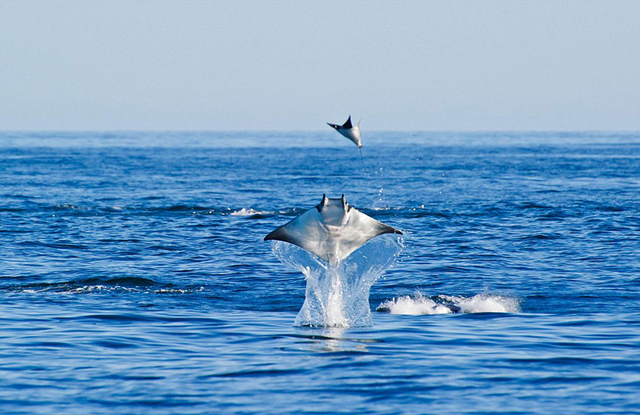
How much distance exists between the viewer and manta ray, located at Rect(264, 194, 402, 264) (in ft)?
51.3

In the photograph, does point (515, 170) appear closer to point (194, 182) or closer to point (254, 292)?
point (194, 182)

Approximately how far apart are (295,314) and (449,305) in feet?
11.9

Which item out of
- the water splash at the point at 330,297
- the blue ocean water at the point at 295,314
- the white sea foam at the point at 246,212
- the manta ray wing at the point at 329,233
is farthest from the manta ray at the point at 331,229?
the white sea foam at the point at 246,212

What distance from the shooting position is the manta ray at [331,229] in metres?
15.6

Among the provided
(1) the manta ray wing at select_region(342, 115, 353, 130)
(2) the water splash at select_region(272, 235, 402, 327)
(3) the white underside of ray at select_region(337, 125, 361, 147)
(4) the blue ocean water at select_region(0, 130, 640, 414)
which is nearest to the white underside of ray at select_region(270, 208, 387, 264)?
(2) the water splash at select_region(272, 235, 402, 327)

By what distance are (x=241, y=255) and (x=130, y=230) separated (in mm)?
7386

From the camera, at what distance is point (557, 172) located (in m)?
69.8

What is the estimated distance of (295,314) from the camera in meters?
19.8

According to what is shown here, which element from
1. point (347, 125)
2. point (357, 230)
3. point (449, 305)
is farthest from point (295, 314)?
point (347, 125)

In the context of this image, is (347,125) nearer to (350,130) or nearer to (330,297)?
(350,130)

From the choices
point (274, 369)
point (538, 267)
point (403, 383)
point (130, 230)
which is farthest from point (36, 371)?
point (130, 230)

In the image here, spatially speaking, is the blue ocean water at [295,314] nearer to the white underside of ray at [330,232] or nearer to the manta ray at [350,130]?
the white underside of ray at [330,232]

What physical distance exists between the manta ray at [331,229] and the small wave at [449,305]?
4459mm

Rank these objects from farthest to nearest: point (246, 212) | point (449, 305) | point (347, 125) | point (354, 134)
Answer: point (246, 212), point (347, 125), point (354, 134), point (449, 305)
